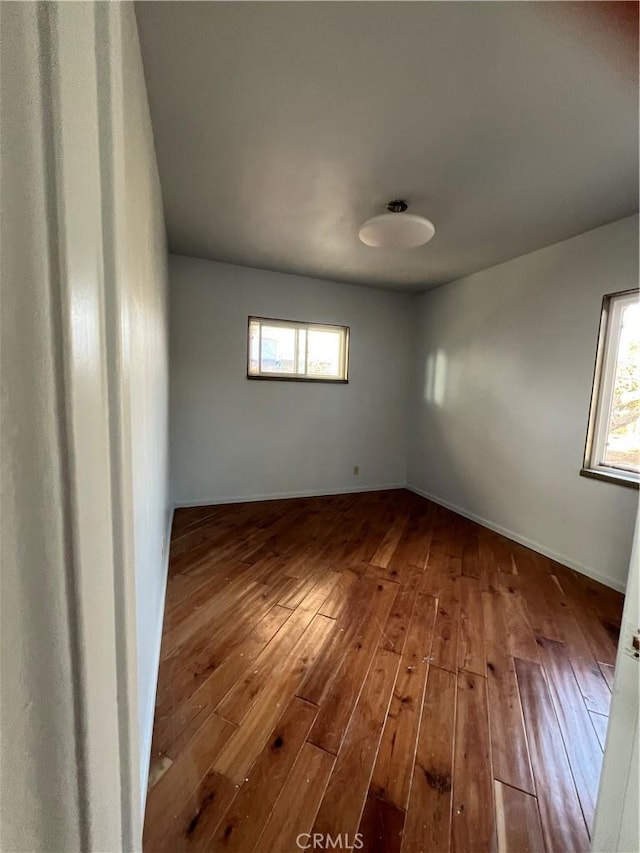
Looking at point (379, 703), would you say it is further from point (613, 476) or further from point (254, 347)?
point (254, 347)

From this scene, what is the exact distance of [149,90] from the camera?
4.79 feet

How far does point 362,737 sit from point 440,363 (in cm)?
360

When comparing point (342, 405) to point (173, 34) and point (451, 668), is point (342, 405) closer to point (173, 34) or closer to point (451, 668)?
point (451, 668)

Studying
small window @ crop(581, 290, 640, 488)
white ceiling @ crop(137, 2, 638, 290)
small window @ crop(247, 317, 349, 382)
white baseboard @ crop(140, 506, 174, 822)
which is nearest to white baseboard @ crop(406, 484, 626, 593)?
small window @ crop(581, 290, 640, 488)

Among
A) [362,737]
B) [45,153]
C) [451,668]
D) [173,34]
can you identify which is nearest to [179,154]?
[173,34]

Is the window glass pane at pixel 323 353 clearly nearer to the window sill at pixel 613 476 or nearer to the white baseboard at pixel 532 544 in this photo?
the white baseboard at pixel 532 544

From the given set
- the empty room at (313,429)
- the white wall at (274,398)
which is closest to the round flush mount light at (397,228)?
the empty room at (313,429)

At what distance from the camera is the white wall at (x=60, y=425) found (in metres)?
0.28

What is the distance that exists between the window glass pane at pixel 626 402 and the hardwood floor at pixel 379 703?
0.93 m

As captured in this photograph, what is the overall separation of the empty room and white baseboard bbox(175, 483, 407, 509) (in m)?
0.04

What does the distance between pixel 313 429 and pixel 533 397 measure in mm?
2244

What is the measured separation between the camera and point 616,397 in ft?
8.39

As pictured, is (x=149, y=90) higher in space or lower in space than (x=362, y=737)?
higher

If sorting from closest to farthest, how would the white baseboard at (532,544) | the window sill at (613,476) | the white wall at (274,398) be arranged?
1. the window sill at (613,476)
2. the white baseboard at (532,544)
3. the white wall at (274,398)
